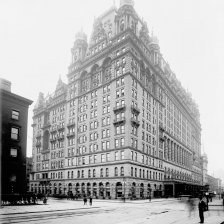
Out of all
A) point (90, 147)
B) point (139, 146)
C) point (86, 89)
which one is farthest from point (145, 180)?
point (86, 89)

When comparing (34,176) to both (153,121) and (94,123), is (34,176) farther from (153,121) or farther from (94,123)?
(153,121)

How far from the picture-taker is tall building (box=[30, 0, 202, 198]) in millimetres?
72062

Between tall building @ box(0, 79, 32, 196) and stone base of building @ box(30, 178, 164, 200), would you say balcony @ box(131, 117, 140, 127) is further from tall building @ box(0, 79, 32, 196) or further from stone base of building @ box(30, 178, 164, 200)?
tall building @ box(0, 79, 32, 196)

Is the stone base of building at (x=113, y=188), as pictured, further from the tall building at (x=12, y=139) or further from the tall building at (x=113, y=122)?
the tall building at (x=12, y=139)

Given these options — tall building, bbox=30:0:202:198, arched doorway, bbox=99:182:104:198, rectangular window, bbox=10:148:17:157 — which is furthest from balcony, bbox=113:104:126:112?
rectangular window, bbox=10:148:17:157

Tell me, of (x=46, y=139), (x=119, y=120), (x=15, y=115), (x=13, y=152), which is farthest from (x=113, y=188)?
(x=46, y=139)

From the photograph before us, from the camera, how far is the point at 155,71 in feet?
297

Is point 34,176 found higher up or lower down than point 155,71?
lower down

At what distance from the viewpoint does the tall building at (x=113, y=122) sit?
72.1 metres

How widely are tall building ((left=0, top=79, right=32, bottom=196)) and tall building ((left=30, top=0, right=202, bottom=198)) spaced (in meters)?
27.2

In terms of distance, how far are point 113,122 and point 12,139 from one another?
30767 millimetres

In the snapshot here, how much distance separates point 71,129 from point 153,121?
24547 mm

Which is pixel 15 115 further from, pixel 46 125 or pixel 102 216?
pixel 46 125

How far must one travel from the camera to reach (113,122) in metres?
73.0
